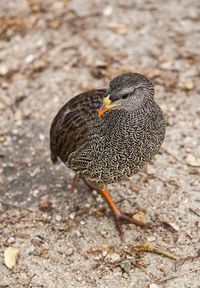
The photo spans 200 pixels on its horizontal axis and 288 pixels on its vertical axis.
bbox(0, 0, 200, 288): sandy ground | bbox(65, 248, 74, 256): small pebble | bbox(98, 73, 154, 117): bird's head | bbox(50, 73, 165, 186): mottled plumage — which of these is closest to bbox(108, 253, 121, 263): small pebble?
bbox(0, 0, 200, 288): sandy ground

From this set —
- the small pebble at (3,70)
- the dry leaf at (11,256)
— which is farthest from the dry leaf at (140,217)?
the small pebble at (3,70)

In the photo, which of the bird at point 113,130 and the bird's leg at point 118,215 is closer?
the bird at point 113,130

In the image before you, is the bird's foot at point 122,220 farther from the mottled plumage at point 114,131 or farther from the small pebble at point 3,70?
the small pebble at point 3,70

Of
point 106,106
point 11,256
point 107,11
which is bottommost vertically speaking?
point 11,256

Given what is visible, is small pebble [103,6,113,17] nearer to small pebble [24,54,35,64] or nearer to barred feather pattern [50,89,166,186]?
small pebble [24,54,35,64]

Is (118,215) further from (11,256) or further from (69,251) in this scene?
(11,256)

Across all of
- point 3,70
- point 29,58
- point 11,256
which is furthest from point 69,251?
point 29,58
